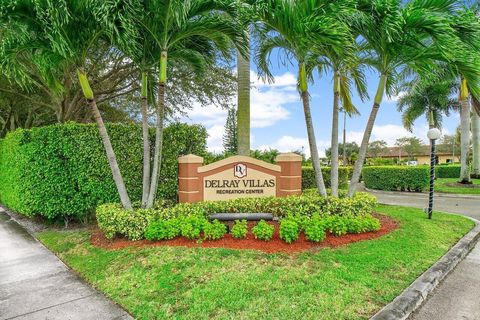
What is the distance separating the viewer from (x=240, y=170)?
7688 millimetres

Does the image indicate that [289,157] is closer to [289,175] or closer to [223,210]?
[289,175]

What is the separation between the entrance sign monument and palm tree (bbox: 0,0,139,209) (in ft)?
4.75

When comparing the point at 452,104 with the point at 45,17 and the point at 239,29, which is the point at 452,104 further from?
the point at 45,17

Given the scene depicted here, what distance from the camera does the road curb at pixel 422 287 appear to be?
139 inches

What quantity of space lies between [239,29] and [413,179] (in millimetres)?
14628

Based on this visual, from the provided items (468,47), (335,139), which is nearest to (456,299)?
(335,139)

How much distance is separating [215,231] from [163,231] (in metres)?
0.97

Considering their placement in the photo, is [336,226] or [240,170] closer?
[336,226]

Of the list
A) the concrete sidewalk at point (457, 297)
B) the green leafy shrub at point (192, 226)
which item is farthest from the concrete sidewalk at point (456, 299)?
the green leafy shrub at point (192, 226)

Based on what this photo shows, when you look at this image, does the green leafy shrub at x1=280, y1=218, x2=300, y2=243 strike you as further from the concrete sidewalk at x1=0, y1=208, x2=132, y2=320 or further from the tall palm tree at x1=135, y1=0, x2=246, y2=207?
the concrete sidewalk at x1=0, y1=208, x2=132, y2=320

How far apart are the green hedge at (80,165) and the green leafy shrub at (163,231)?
2.10 m

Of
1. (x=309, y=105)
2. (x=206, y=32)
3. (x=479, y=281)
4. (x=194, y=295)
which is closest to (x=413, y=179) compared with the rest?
(x=309, y=105)

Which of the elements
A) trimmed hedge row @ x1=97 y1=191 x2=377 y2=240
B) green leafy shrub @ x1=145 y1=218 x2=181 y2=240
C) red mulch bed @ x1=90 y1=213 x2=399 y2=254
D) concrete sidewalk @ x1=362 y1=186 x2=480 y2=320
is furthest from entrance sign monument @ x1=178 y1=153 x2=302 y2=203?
concrete sidewalk @ x1=362 y1=186 x2=480 y2=320

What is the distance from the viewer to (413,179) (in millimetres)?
17438
